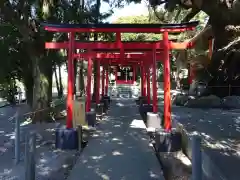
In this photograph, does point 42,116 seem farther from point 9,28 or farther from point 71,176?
point 71,176

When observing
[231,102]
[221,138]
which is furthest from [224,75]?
[221,138]

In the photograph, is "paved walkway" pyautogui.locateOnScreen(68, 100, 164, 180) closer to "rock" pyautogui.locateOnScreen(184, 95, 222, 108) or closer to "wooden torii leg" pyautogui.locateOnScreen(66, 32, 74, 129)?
"wooden torii leg" pyautogui.locateOnScreen(66, 32, 74, 129)

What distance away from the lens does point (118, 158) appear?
7.74 metres

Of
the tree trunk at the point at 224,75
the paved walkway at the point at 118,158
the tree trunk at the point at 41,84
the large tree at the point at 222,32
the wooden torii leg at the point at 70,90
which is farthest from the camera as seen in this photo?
the tree trunk at the point at 224,75

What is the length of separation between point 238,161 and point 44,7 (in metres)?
8.98

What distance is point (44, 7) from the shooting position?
43.3ft

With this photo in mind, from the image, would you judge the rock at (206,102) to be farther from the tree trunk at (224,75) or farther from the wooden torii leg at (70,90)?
the wooden torii leg at (70,90)

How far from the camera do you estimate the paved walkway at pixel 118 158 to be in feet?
21.2

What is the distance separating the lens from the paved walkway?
254 inches

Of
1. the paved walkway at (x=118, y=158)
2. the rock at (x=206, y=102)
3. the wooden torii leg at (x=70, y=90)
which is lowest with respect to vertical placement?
the paved walkway at (x=118, y=158)

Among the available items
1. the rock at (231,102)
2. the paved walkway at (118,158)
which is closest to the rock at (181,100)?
the rock at (231,102)

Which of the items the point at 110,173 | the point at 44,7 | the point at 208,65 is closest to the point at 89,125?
the point at 44,7

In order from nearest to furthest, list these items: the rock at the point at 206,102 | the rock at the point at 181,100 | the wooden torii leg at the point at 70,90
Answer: the wooden torii leg at the point at 70,90
the rock at the point at 206,102
the rock at the point at 181,100

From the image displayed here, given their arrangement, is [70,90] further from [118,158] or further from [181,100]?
[181,100]
